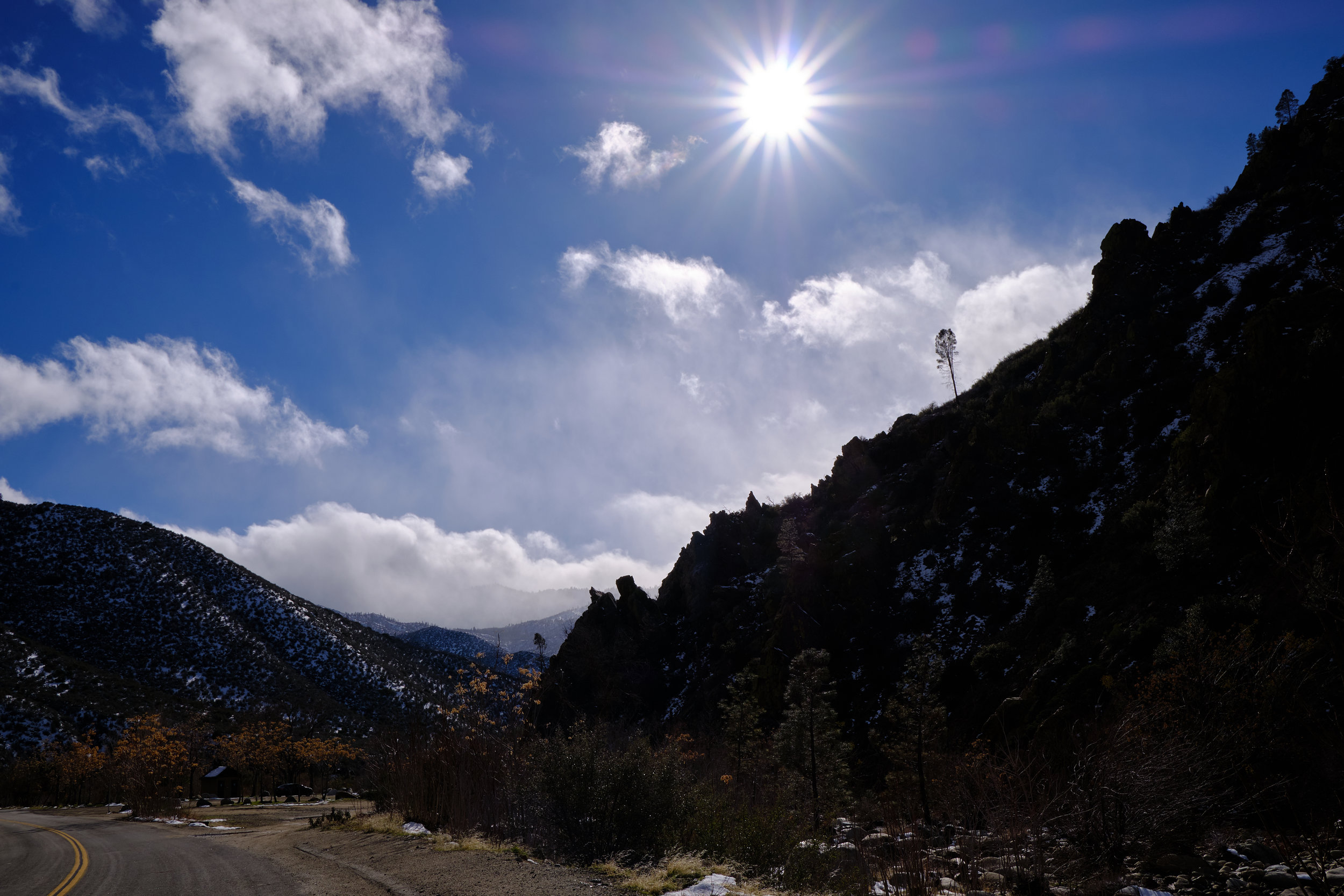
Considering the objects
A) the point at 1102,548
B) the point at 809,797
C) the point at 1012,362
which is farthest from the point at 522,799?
the point at 1012,362

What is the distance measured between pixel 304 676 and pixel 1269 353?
386 feet

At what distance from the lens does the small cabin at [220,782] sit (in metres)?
55.8

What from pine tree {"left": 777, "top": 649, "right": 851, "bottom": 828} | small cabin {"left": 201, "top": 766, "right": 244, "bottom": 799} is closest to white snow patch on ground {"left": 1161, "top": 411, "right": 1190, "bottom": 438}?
pine tree {"left": 777, "top": 649, "right": 851, "bottom": 828}

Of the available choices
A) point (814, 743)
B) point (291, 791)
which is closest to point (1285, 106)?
point (814, 743)

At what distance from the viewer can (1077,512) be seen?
49.5 metres

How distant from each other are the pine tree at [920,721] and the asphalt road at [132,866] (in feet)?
99.0

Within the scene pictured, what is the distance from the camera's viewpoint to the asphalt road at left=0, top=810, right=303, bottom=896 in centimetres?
1254

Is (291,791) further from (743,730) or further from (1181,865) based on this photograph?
(1181,865)

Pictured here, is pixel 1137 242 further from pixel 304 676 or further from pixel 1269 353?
pixel 304 676

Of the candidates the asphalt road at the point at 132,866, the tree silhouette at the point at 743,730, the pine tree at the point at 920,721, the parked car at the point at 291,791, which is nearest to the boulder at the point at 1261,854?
the pine tree at the point at 920,721

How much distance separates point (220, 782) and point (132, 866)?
171 ft

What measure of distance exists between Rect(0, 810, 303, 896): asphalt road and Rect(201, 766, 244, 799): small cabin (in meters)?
34.9

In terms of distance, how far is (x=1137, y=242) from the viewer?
6431 cm

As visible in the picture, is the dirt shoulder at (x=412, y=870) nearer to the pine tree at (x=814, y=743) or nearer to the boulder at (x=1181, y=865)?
the boulder at (x=1181, y=865)
